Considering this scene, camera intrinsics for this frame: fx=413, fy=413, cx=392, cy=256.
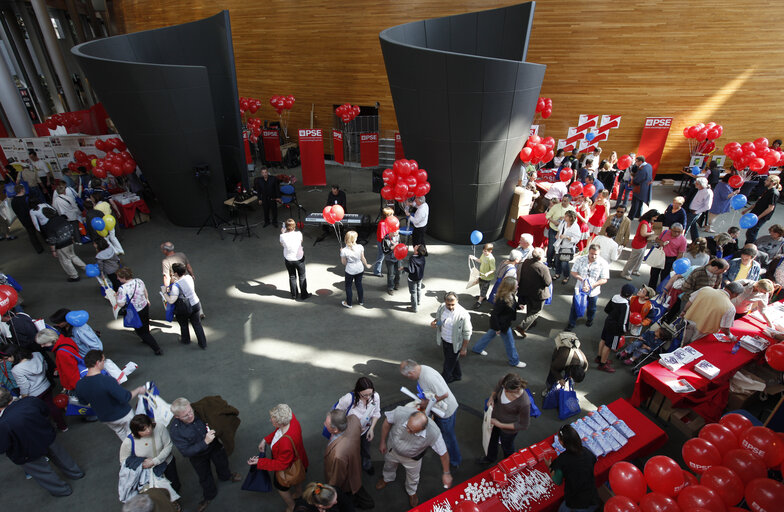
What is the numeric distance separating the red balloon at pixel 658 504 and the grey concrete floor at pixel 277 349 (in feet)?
5.97

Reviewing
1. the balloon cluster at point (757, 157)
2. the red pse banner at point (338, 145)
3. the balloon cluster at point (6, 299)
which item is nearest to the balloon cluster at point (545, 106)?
the balloon cluster at point (757, 157)

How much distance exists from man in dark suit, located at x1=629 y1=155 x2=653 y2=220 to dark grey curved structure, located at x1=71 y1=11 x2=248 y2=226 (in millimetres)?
9386

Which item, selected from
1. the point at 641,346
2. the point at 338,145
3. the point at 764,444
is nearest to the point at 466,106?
the point at 641,346

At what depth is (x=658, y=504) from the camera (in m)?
2.80

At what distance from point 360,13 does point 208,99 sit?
630cm

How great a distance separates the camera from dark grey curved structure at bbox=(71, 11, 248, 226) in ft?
27.1

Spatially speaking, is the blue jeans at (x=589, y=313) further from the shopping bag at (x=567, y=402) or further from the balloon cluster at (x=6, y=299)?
the balloon cluster at (x=6, y=299)

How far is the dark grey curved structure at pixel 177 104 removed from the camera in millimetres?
8266

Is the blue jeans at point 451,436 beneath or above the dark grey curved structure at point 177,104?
beneath

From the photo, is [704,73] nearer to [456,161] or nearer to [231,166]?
[456,161]

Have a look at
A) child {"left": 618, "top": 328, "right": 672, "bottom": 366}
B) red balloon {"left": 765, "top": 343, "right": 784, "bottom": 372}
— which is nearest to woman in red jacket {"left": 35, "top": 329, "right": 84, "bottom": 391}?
child {"left": 618, "top": 328, "right": 672, "bottom": 366}

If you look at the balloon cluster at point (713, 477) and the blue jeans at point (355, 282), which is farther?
the blue jeans at point (355, 282)

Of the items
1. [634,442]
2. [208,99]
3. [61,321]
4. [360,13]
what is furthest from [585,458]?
[360,13]

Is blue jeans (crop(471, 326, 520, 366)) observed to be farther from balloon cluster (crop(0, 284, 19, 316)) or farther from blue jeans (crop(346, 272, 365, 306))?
balloon cluster (crop(0, 284, 19, 316))
